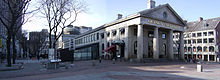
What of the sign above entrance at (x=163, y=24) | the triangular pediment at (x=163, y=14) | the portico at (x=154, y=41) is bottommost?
the portico at (x=154, y=41)

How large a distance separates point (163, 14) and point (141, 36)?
10801 millimetres

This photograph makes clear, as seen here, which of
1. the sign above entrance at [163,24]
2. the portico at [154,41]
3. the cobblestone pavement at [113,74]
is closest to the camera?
the cobblestone pavement at [113,74]

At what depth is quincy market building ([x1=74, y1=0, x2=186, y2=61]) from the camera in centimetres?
3522

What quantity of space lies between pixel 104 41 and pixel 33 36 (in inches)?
1579

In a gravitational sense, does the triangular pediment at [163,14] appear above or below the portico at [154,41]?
above

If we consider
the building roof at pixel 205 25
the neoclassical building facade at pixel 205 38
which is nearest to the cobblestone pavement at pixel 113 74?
the neoclassical building facade at pixel 205 38

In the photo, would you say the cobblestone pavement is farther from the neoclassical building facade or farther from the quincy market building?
the neoclassical building facade

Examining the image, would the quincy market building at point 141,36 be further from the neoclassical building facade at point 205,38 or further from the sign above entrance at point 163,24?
the neoclassical building facade at point 205,38

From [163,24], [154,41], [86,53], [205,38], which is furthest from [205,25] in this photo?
[86,53]

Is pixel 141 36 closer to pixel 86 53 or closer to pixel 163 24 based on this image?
pixel 163 24

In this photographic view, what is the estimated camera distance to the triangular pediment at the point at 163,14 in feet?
118

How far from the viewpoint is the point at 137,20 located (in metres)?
34.7

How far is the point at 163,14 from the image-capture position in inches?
1596

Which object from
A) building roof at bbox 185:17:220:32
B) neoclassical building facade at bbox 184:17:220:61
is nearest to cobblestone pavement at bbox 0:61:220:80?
neoclassical building facade at bbox 184:17:220:61
